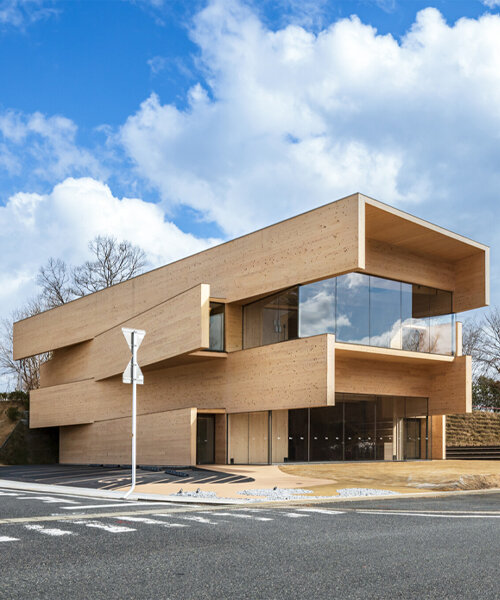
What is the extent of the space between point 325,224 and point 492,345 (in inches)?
1564

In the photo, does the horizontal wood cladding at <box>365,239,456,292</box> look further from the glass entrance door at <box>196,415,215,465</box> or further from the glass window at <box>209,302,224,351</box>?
the glass entrance door at <box>196,415,215,465</box>

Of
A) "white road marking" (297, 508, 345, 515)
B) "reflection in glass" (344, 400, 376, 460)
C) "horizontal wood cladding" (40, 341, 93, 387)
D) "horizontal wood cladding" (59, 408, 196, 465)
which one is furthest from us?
"horizontal wood cladding" (40, 341, 93, 387)

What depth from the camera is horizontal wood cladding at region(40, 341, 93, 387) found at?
129ft

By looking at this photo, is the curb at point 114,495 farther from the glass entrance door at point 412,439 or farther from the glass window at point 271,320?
the glass entrance door at point 412,439

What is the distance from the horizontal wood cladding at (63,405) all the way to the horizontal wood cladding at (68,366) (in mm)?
922

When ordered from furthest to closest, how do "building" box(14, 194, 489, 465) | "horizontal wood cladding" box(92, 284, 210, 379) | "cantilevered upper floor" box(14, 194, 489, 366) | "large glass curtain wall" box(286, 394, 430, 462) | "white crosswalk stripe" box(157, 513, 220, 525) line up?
"large glass curtain wall" box(286, 394, 430, 462)
"horizontal wood cladding" box(92, 284, 210, 379)
"building" box(14, 194, 489, 465)
"cantilevered upper floor" box(14, 194, 489, 366)
"white crosswalk stripe" box(157, 513, 220, 525)

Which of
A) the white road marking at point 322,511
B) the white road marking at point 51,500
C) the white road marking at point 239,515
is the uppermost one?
the white road marking at point 239,515

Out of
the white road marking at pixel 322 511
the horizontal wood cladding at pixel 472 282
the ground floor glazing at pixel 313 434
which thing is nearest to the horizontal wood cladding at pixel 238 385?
the ground floor glazing at pixel 313 434

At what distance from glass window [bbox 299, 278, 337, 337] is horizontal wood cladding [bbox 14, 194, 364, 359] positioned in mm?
721

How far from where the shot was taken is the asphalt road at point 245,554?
571 cm

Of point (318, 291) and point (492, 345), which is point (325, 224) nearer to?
point (318, 291)

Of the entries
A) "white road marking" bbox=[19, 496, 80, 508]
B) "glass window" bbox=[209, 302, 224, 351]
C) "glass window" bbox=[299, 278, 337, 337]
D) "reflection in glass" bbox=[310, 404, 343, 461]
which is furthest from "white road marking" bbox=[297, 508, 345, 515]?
"glass window" bbox=[209, 302, 224, 351]

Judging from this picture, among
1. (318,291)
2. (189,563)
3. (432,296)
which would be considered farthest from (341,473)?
(189,563)

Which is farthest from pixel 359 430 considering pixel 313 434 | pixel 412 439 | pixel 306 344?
pixel 306 344
